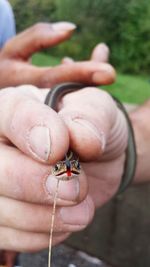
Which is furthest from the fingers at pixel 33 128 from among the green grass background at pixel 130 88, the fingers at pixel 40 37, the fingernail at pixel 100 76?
the green grass background at pixel 130 88

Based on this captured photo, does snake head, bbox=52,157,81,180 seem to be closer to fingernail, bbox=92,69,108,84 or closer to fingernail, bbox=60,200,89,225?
fingernail, bbox=60,200,89,225

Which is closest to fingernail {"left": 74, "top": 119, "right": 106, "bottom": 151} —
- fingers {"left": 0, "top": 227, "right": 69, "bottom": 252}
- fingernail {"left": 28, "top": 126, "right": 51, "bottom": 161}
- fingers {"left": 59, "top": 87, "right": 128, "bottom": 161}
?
fingers {"left": 59, "top": 87, "right": 128, "bottom": 161}

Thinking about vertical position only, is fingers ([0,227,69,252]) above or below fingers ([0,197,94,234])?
below

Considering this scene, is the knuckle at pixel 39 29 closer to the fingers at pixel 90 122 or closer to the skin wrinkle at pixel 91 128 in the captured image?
the fingers at pixel 90 122

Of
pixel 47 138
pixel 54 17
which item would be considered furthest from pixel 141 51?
pixel 47 138

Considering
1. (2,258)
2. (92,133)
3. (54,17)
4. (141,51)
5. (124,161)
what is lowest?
(2,258)

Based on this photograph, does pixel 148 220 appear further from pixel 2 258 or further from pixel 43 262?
pixel 2 258
